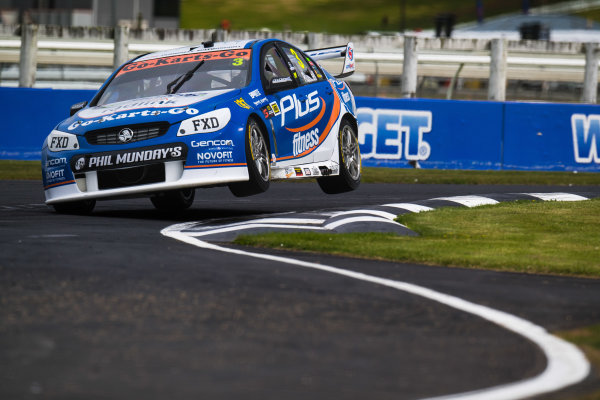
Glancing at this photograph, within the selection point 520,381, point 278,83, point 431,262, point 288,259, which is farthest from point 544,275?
point 278,83

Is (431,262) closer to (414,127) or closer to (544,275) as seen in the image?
(544,275)

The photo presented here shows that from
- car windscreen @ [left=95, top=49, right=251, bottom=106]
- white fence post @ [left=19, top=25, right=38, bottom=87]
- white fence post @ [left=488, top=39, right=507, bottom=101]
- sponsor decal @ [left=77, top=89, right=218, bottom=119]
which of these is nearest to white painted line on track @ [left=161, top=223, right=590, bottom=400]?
sponsor decal @ [left=77, top=89, right=218, bottom=119]

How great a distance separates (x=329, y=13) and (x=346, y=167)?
121 metres

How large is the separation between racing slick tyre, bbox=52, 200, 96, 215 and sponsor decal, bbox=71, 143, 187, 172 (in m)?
0.73

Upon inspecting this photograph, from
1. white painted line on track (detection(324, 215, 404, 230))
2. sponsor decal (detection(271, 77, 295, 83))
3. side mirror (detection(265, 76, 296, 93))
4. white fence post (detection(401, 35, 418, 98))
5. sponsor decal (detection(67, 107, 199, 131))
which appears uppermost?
white fence post (detection(401, 35, 418, 98))

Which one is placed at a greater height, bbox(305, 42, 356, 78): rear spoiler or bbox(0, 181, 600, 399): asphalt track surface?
bbox(305, 42, 356, 78): rear spoiler

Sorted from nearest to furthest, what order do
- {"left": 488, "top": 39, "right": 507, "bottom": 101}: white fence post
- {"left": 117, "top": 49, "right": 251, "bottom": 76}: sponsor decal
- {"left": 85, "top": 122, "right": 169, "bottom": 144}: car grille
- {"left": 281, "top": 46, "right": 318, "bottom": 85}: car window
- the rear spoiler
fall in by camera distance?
{"left": 85, "top": 122, "right": 169, "bottom": 144}: car grille, {"left": 117, "top": 49, "right": 251, "bottom": 76}: sponsor decal, {"left": 281, "top": 46, "right": 318, "bottom": 85}: car window, the rear spoiler, {"left": 488, "top": 39, "right": 507, "bottom": 101}: white fence post

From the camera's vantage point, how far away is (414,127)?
18844mm

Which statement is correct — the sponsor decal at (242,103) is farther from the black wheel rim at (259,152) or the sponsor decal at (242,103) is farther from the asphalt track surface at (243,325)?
the asphalt track surface at (243,325)

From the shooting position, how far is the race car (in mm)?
9719

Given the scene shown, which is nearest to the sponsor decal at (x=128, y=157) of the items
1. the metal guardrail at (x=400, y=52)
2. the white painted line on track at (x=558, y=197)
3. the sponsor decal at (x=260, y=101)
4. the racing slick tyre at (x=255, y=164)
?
the racing slick tyre at (x=255, y=164)

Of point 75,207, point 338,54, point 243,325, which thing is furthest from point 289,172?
point 243,325

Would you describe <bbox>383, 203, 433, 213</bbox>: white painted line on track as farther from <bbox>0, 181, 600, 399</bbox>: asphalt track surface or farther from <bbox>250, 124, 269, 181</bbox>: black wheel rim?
<bbox>0, 181, 600, 399</bbox>: asphalt track surface

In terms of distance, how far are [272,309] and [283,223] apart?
3.77m
